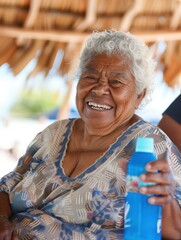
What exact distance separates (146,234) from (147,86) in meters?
0.74

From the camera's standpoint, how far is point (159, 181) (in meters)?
1.79

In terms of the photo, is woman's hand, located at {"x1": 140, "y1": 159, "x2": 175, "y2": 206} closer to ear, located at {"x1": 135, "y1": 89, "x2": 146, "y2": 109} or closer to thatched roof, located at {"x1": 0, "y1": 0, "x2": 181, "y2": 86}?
ear, located at {"x1": 135, "y1": 89, "x2": 146, "y2": 109}

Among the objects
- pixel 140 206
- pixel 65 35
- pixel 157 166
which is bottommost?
pixel 140 206

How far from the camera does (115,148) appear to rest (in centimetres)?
230

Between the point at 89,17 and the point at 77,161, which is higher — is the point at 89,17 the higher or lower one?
the higher one

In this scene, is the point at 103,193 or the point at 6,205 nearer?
the point at 103,193

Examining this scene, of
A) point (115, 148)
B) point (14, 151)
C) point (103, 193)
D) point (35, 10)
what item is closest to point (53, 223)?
point (103, 193)

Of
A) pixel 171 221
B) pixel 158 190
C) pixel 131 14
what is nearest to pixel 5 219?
pixel 171 221

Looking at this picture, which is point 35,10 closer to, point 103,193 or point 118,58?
point 118,58

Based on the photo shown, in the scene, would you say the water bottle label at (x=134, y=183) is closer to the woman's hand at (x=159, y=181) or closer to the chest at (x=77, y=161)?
the woman's hand at (x=159, y=181)

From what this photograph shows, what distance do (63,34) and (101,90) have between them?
2096 millimetres

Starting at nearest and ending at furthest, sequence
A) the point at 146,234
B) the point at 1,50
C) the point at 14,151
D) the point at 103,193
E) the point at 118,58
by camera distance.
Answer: the point at 146,234 < the point at 103,193 < the point at 118,58 < the point at 1,50 < the point at 14,151

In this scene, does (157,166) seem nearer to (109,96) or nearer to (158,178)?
A: (158,178)

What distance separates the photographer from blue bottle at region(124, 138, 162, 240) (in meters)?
1.82
